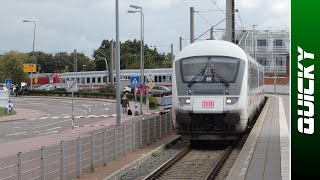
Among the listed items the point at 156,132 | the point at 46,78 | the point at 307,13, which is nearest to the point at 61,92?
the point at 46,78

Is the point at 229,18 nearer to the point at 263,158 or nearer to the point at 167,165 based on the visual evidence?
the point at 167,165

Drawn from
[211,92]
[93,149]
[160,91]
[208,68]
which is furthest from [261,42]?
[93,149]

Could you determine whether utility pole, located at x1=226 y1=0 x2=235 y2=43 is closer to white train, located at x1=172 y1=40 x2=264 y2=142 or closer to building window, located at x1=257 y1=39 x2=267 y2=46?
white train, located at x1=172 y1=40 x2=264 y2=142

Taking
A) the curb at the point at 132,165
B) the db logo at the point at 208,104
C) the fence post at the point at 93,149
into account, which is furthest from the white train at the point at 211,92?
the fence post at the point at 93,149

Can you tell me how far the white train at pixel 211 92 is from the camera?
58.6 feet

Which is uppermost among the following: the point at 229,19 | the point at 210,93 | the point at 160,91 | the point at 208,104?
the point at 229,19

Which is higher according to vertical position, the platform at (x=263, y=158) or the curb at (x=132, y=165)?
the platform at (x=263, y=158)

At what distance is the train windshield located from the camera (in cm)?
1834

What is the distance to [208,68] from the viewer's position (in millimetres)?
18594

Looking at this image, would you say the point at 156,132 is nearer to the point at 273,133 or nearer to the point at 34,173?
the point at 273,133

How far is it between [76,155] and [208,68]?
698cm

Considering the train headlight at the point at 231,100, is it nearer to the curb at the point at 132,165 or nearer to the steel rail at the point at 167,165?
the steel rail at the point at 167,165

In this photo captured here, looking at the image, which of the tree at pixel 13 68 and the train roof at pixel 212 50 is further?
the tree at pixel 13 68

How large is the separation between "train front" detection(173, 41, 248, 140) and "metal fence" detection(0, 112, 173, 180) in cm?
171
